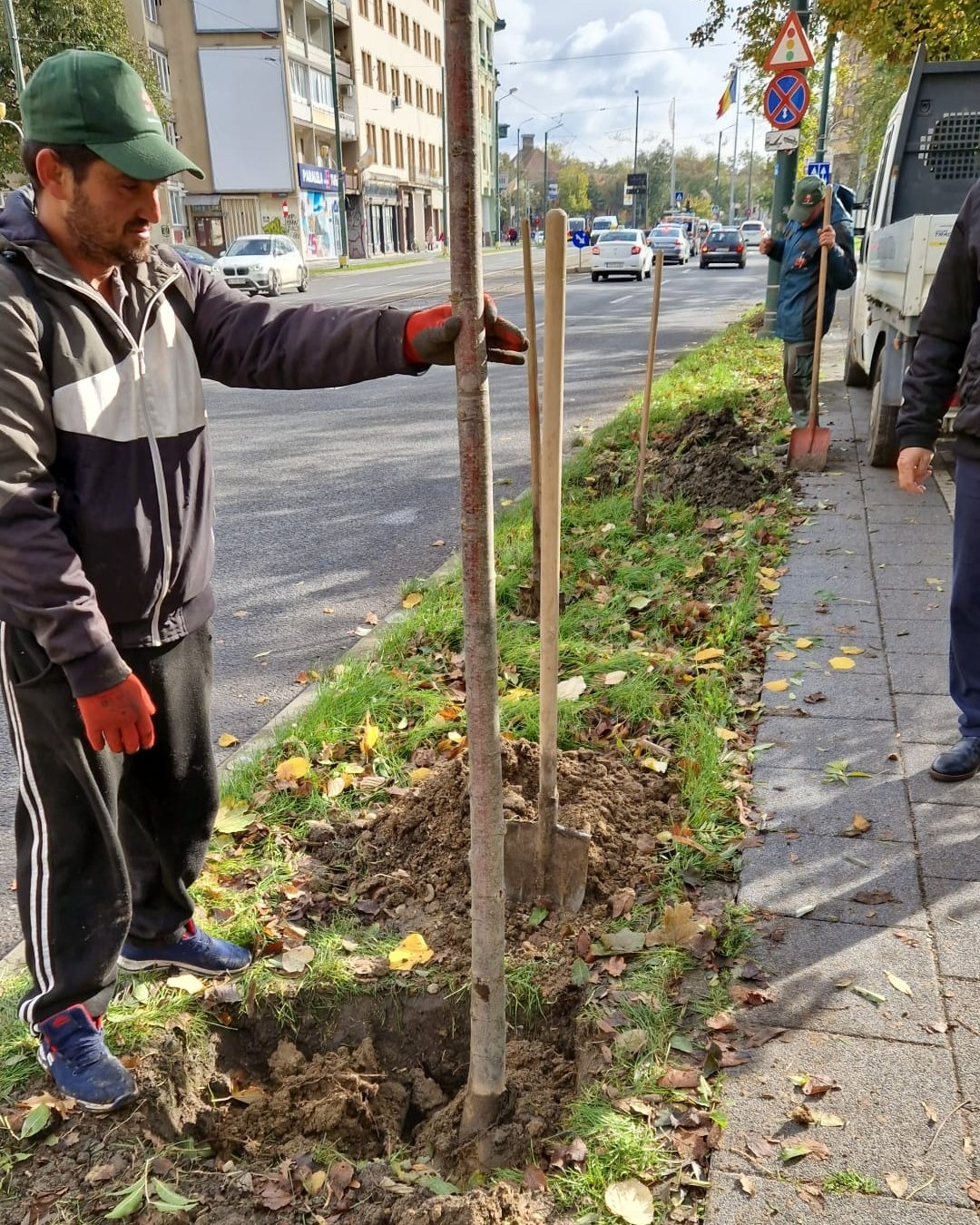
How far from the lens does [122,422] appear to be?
206cm

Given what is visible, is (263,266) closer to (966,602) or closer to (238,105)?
(238,105)

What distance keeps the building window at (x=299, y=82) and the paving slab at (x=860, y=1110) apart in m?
49.1

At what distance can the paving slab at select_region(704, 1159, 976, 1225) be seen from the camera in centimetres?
184

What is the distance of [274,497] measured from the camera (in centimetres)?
727

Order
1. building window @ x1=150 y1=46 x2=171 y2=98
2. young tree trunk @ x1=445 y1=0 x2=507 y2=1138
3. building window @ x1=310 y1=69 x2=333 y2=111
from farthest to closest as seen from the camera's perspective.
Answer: building window @ x1=310 y1=69 x2=333 y2=111 → building window @ x1=150 y1=46 x2=171 y2=98 → young tree trunk @ x1=445 y1=0 x2=507 y2=1138

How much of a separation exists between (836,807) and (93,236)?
8.69 ft

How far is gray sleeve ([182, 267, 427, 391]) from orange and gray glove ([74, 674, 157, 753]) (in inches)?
31.9

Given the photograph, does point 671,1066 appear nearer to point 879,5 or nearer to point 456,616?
point 456,616

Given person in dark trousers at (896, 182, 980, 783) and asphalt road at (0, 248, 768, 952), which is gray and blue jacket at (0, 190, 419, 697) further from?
person in dark trousers at (896, 182, 980, 783)

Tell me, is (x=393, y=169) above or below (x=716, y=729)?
above

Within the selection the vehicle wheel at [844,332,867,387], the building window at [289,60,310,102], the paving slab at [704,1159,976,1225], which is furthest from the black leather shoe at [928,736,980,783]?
the building window at [289,60,310,102]

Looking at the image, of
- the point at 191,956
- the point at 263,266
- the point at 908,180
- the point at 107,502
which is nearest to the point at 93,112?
the point at 107,502

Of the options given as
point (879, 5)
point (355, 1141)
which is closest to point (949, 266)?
point (355, 1141)

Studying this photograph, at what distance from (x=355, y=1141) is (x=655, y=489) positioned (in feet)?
17.0
